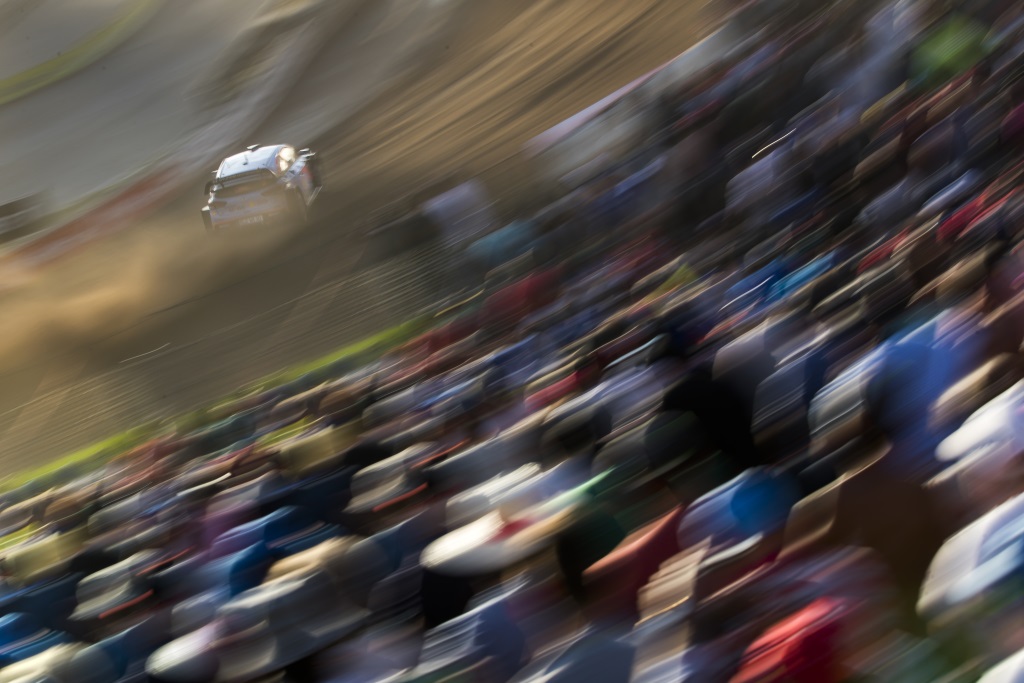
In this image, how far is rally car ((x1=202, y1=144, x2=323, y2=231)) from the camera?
601 inches

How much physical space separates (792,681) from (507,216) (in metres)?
10.8

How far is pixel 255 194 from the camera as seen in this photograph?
15289 mm

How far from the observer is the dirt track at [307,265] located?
13.8m

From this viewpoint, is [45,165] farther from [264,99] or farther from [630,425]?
[630,425]

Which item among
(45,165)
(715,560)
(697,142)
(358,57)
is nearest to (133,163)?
(45,165)

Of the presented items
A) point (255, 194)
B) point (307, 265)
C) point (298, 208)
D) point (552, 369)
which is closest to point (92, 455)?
point (307, 265)

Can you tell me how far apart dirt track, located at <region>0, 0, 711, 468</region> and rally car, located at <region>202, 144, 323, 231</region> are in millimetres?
425

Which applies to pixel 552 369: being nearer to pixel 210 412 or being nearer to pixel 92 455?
pixel 210 412

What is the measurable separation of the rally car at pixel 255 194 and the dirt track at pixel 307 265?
1.40 feet

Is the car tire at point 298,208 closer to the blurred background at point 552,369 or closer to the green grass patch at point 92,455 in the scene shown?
the blurred background at point 552,369

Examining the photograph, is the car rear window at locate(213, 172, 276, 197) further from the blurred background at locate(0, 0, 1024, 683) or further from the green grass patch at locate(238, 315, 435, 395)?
the green grass patch at locate(238, 315, 435, 395)

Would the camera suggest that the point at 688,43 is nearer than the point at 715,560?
No

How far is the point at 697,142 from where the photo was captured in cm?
1157

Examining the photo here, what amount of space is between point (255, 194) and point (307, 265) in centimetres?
127
